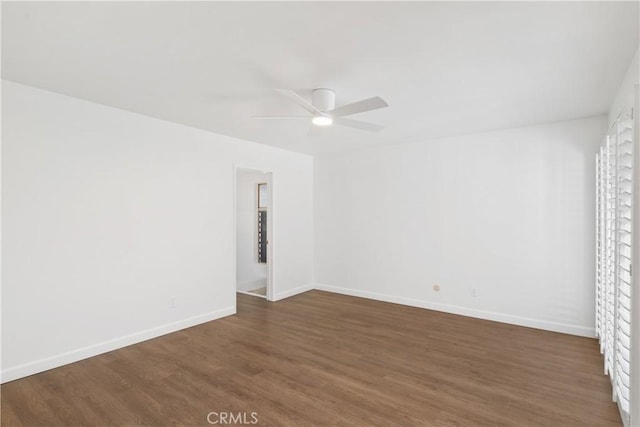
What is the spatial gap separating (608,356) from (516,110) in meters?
2.44

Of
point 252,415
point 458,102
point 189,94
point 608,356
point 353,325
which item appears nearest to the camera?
point 252,415

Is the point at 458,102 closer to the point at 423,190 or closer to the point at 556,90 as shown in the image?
the point at 556,90

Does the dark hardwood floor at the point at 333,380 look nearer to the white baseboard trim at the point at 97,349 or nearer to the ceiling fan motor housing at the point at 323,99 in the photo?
the white baseboard trim at the point at 97,349

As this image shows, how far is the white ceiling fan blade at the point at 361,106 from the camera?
2.52 meters

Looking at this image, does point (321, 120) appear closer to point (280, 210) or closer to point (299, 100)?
point (299, 100)

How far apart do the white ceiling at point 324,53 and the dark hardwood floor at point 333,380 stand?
2.51 meters

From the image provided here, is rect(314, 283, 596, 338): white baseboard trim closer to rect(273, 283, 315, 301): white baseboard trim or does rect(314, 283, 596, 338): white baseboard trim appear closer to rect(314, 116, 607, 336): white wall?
rect(314, 116, 607, 336): white wall

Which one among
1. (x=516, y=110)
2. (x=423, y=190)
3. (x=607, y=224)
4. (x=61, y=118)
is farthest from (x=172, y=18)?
(x=423, y=190)

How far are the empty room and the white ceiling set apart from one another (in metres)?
0.02

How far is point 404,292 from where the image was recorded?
522 centimetres

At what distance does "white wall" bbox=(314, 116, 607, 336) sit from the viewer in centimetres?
393

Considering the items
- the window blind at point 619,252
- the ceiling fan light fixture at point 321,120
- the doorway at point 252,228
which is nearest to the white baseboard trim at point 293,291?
the doorway at point 252,228

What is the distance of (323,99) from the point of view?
2.88 m

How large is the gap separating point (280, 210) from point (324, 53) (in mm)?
3535
